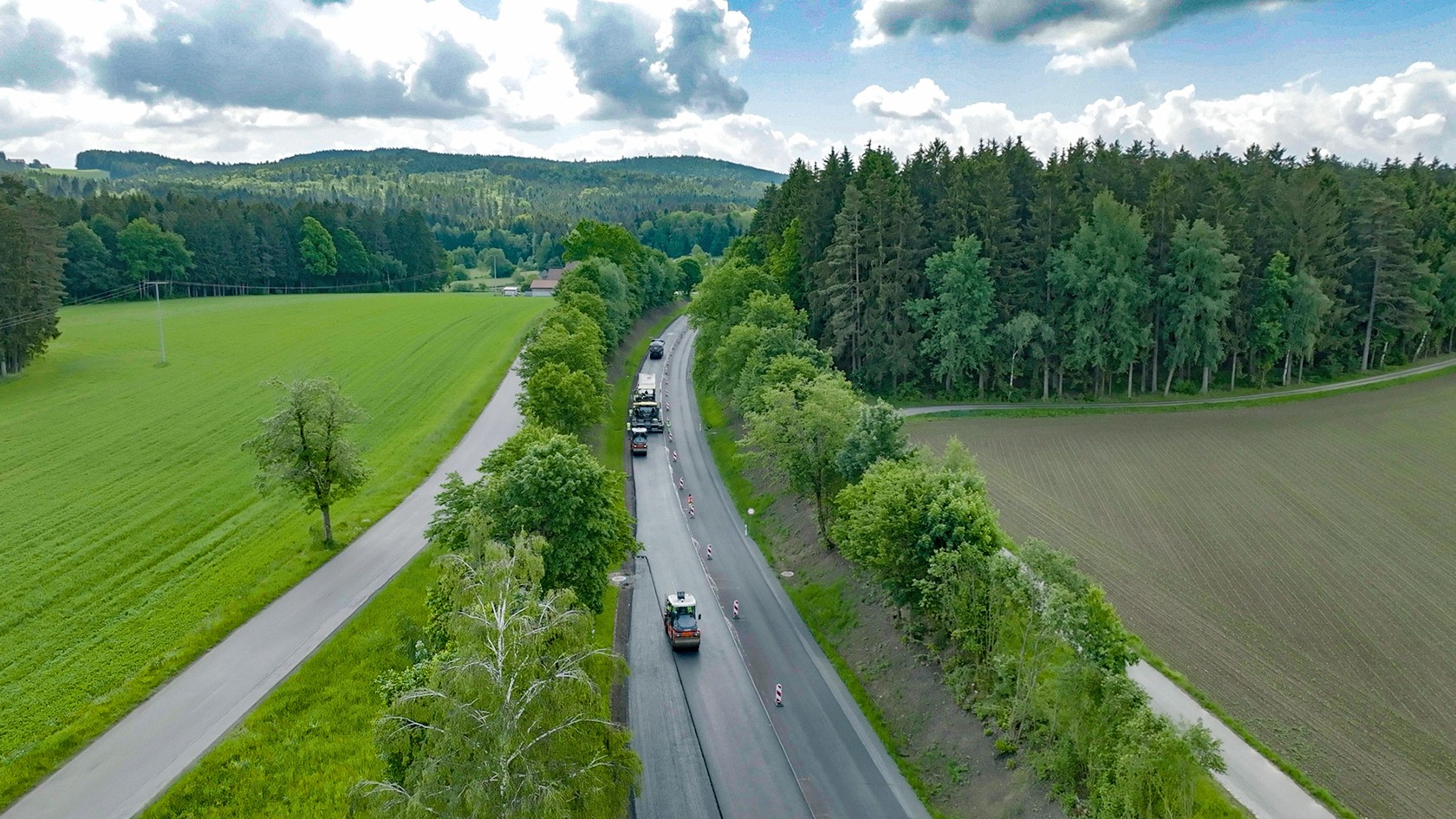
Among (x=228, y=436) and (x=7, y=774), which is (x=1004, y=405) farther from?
(x=7, y=774)

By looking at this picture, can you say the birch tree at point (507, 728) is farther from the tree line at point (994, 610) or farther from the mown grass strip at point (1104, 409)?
the mown grass strip at point (1104, 409)

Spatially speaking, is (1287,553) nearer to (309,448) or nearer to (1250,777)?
(1250,777)

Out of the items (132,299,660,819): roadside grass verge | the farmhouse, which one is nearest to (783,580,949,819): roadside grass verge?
(132,299,660,819): roadside grass verge

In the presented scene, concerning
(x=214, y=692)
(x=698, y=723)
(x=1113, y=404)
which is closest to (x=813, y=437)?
(x=698, y=723)

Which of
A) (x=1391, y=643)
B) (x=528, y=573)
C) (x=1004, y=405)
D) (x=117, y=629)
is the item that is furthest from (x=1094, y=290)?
(x=117, y=629)

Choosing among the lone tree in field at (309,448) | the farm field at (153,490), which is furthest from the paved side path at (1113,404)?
the lone tree in field at (309,448)
